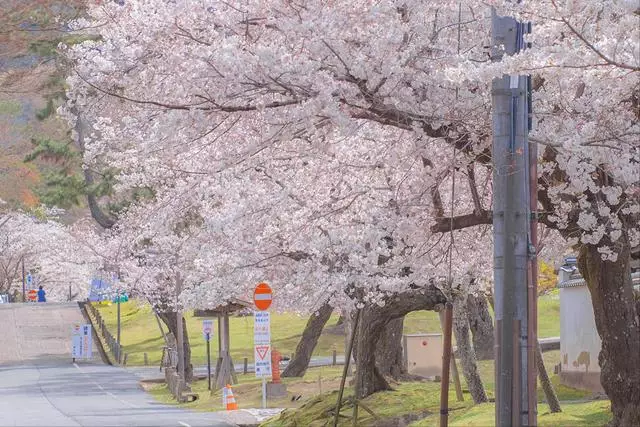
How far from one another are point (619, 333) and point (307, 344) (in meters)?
25.4

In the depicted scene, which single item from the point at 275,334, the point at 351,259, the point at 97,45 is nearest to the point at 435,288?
the point at 351,259

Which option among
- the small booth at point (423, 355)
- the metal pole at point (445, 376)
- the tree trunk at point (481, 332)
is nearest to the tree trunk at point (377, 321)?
the metal pole at point (445, 376)

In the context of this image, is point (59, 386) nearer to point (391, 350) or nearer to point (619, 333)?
point (391, 350)

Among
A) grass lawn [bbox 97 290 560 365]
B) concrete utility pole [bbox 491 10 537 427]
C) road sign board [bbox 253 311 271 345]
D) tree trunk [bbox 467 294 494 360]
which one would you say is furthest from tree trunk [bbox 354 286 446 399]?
grass lawn [bbox 97 290 560 365]

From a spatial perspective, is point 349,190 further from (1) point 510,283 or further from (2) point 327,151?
(1) point 510,283

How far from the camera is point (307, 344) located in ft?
129

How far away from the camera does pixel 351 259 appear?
19219 mm

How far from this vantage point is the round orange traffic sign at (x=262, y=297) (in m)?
25.0

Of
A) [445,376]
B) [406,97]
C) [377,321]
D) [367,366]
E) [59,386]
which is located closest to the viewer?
[406,97]

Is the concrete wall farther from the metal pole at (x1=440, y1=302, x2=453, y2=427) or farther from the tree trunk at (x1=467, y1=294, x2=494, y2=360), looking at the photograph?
the tree trunk at (x1=467, y1=294, x2=494, y2=360)

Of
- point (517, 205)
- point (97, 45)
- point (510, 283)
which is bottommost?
point (510, 283)

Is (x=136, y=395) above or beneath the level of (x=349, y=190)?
→ beneath

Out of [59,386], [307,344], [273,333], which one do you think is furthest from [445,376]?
[273,333]

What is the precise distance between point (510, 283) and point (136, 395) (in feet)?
89.3
